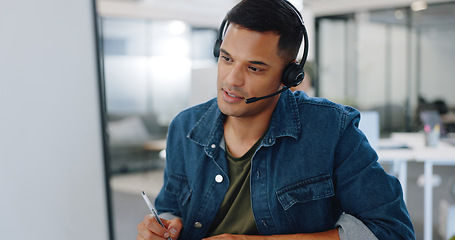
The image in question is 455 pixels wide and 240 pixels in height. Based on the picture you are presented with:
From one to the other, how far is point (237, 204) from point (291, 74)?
346 millimetres

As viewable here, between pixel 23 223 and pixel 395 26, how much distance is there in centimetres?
703

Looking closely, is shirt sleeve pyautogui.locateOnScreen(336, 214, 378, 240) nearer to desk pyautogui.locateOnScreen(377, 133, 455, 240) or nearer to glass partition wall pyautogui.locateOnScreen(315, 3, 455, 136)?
desk pyautogui.locateOnScreen(377, 133, 455, 240)

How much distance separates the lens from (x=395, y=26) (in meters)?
7.24

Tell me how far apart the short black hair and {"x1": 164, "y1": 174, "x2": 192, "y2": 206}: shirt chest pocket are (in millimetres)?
423

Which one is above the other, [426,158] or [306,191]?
[306,191]

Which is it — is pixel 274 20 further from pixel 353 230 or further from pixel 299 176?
pixel 353 230

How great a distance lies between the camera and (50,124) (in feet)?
4.83

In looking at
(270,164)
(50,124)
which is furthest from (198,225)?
(50,124)

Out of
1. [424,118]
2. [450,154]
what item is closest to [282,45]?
[450,154]

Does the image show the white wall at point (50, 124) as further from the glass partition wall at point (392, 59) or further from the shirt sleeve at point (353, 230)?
the glass partition wall at point (392, 59)

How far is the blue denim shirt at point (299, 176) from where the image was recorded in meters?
0.96

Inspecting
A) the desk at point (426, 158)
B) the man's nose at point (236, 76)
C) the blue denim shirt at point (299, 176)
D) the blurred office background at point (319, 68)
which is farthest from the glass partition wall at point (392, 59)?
the man's nose at point (236, 76)

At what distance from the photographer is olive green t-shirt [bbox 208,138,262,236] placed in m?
1.06

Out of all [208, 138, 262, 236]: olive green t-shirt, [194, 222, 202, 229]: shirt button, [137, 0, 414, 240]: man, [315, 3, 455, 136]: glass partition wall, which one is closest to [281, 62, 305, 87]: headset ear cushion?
[137, 0, 414, 240]: man
